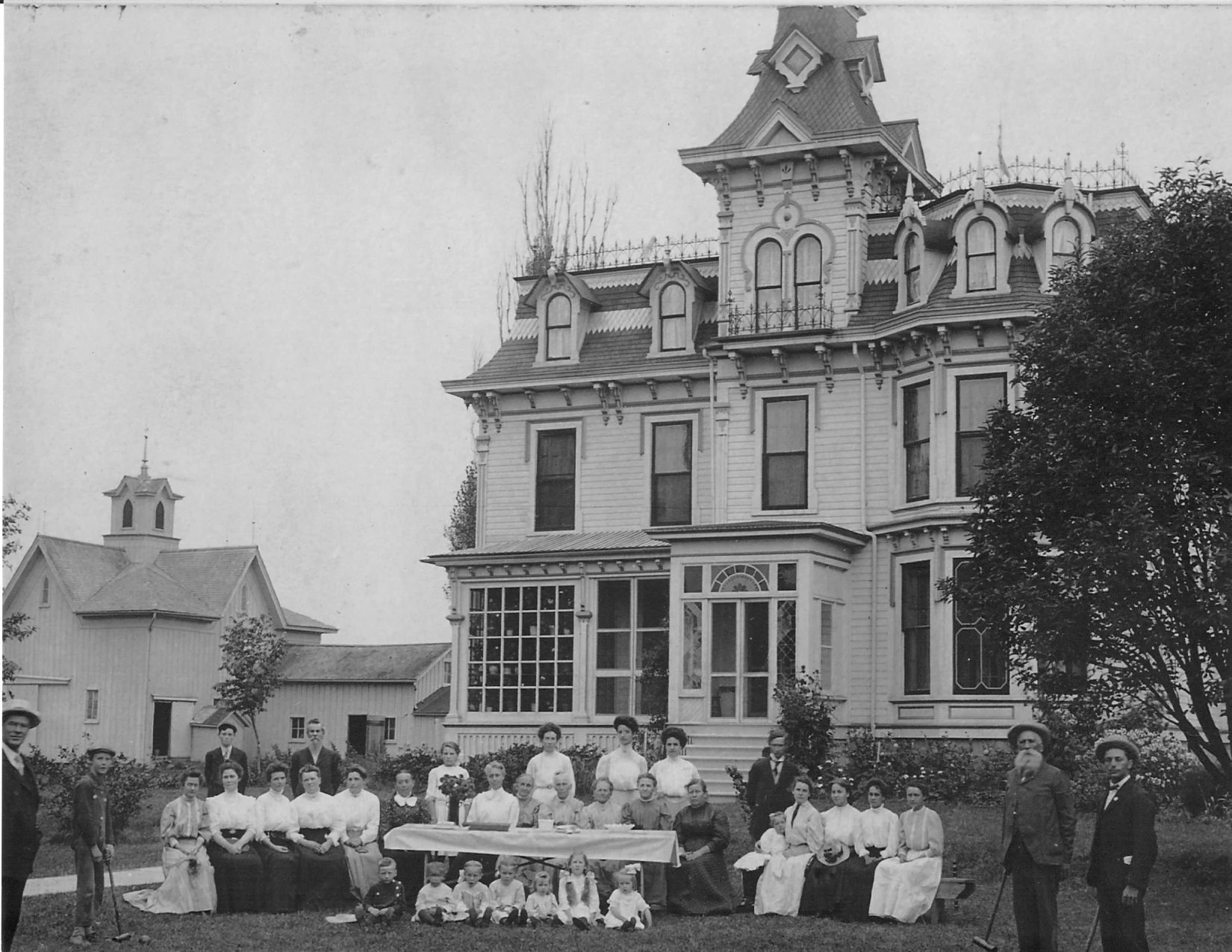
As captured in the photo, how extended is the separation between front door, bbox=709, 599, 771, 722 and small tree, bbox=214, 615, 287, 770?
17.8 meters

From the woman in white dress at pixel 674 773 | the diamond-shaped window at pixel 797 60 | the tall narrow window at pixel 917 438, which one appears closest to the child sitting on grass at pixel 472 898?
the woman in white dress at pixel 674 773

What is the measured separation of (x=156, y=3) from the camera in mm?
15719

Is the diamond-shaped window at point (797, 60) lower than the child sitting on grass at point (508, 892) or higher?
higher

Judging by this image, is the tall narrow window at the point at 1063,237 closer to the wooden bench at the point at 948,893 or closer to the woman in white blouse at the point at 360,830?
→ the wooden bench at the point at 948,893

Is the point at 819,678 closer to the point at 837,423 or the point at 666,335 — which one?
the point at 837,423

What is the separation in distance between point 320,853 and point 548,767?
253 centimetres

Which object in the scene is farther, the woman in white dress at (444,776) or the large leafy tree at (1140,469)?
the woman in white dress at (444,776)

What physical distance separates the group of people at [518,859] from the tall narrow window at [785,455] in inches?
403

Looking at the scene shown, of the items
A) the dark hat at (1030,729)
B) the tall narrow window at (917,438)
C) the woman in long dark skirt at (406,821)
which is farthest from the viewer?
the tall narrow window at (917,438)

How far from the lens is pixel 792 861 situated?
47.9 feet

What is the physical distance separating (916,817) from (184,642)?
3372 centimetres

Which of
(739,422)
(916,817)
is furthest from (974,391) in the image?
(916,817)

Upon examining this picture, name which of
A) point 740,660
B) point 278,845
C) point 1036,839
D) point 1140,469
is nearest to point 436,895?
point 278,845

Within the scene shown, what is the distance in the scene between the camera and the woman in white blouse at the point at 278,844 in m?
14.8
